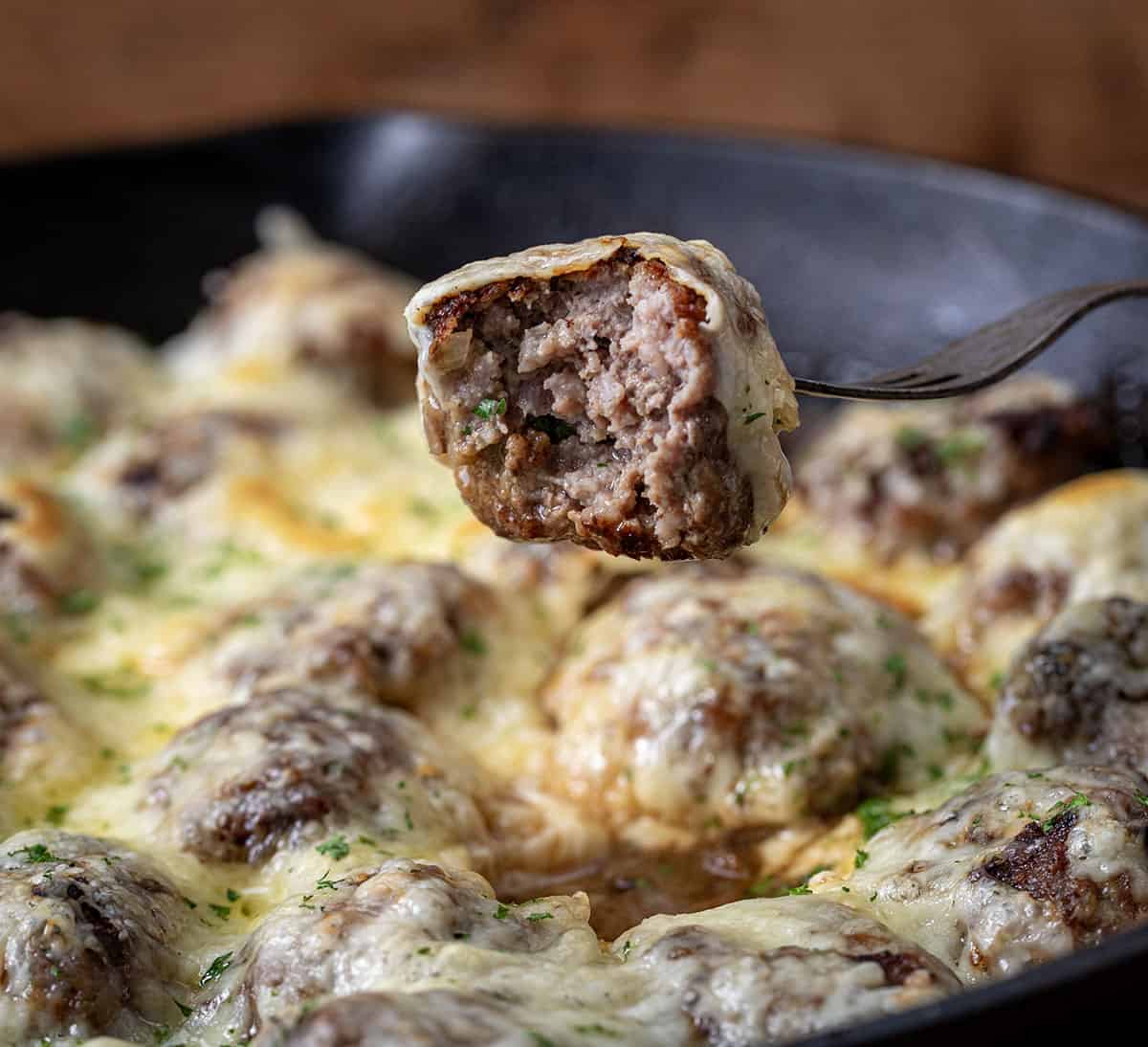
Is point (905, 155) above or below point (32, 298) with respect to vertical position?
above

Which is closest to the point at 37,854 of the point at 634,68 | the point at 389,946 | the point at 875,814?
the point at 389,946

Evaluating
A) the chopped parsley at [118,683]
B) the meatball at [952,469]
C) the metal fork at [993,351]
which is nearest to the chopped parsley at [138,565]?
the chopped parsley at [118,683]

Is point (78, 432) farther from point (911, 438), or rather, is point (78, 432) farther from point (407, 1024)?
point (407, 1024)

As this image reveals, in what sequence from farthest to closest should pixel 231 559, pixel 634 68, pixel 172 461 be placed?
1. pixel 634 68
2. pixel 172 461
3. pixel 231 559

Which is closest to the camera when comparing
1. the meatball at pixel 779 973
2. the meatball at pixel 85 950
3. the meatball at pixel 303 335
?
the meatball at pixel 779 973

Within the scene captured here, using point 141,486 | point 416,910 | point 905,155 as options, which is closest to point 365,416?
point 141,486

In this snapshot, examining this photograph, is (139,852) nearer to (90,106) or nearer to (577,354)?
(577,354)

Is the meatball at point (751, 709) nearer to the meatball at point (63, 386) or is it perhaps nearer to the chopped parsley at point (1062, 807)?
the chopped parsley at point (1062, 807)
